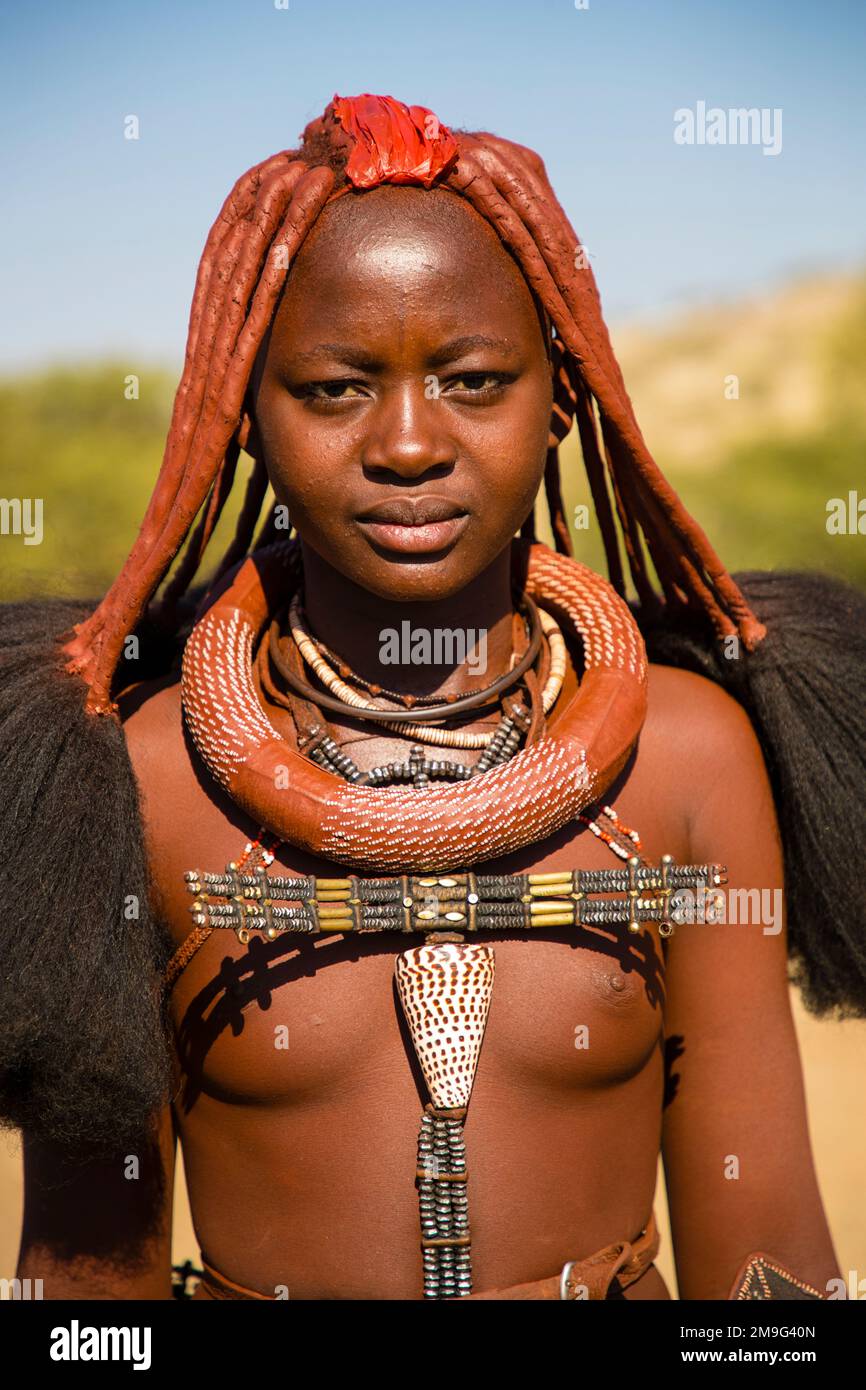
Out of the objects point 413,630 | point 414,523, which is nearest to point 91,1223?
point 413,630

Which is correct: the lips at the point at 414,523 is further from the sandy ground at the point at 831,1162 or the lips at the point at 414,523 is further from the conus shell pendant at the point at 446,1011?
the sandy ground at the point at 831,1162

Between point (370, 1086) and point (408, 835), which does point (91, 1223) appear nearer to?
point (370, 1086)

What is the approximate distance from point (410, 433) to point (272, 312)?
30cm

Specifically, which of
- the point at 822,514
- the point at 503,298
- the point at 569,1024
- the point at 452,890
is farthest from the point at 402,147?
the point at 822,514

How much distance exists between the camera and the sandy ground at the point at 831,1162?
15.8ft

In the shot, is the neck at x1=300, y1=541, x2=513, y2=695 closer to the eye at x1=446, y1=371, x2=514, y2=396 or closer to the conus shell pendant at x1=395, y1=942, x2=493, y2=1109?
the eye at x1=446, y1=371, x2=514, y2=396

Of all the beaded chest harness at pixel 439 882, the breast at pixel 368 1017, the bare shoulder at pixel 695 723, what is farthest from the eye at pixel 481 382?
the breast at pixel 368 1017

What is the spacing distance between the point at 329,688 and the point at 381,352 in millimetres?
567

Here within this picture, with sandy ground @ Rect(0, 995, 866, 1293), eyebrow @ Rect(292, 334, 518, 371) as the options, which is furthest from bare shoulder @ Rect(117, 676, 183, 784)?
sandy ground @ Rect(0, 995, 866, 1293)

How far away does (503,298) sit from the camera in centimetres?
201

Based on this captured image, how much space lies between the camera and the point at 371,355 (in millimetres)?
1938

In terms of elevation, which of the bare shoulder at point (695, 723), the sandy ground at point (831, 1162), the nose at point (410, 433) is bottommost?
the sandy ground at point (831, 1162)

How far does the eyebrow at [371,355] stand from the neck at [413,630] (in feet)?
1.21

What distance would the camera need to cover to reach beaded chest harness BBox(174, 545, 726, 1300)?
77.7 inches
